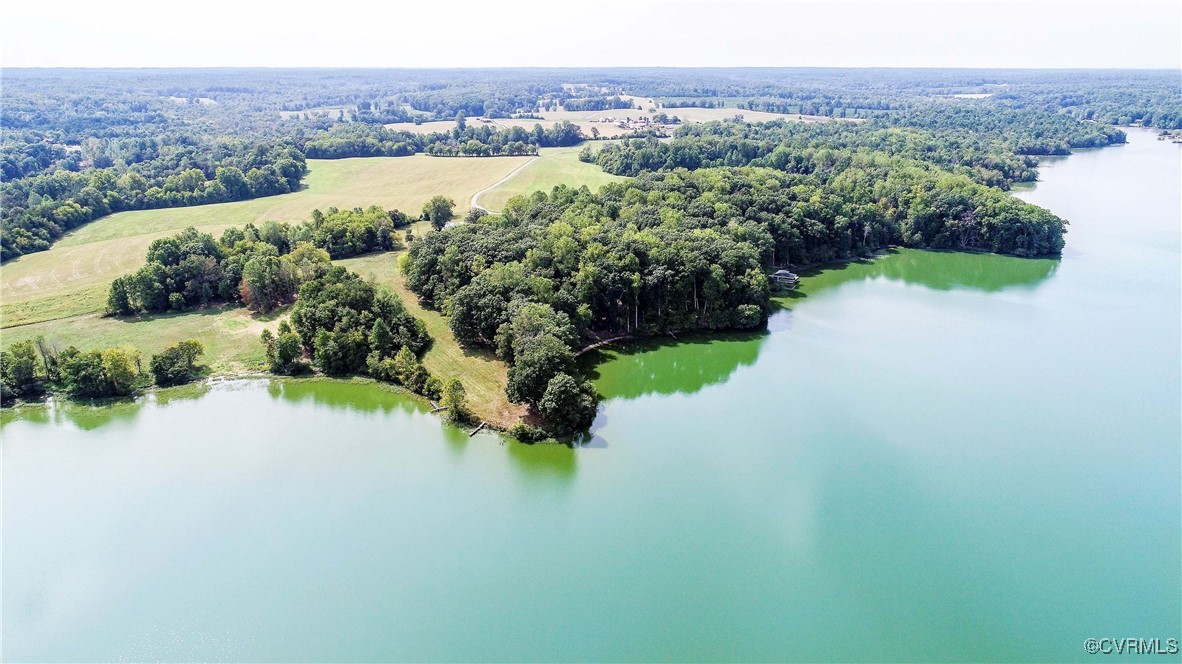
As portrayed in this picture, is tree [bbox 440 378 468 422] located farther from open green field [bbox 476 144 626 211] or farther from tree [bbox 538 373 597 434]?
open green field [bbox 476 144 626 211]

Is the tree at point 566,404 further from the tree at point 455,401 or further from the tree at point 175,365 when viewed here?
the tree at point 175,365

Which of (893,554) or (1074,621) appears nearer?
(1074,621)

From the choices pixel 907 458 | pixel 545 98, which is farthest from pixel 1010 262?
pixel 545 98

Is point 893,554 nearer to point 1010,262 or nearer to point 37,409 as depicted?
point 37,409

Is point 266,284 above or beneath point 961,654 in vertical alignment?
above

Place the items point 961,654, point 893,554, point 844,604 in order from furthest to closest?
point 893,554, point 844,604, point 961,654
